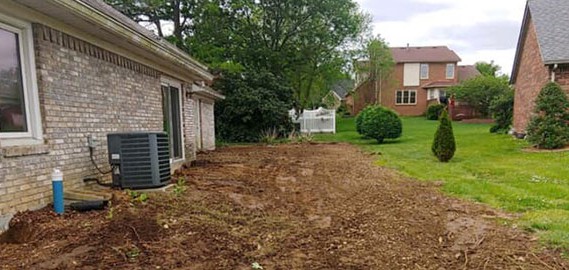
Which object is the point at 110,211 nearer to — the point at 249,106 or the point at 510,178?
the point at 510,178

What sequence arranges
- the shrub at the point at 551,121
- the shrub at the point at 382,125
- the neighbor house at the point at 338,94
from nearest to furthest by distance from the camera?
the shrub at the point at 551,121 → the shrub at the point at 382,125 → the neighbor house at the point at 338,94

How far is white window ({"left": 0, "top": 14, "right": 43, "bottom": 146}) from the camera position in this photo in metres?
3.58

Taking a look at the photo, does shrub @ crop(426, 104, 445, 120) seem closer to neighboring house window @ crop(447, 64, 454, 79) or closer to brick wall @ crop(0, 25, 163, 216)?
neighboring house window @ crop(447, 64, 454, 79)

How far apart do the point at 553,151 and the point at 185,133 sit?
36.3 feet

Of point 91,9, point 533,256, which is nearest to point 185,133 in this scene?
point 91,9

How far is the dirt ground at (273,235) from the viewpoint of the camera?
9.80 feet

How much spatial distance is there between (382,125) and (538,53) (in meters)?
6.53

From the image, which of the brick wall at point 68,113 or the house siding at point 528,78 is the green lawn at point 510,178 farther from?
the brick wall at point 68,113

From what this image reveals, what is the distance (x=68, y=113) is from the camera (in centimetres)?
445

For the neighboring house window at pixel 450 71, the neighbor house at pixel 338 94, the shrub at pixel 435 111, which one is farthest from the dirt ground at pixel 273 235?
the neighboring house window at pixel 450 71

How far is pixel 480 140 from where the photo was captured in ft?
48.5

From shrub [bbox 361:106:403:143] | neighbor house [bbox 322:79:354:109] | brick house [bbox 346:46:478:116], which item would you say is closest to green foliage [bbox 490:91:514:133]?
shrub [bbox 361:106:403:143]

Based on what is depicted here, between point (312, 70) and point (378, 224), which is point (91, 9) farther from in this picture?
point (312, 70)

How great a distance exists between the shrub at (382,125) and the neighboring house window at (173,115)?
33.5 feet
